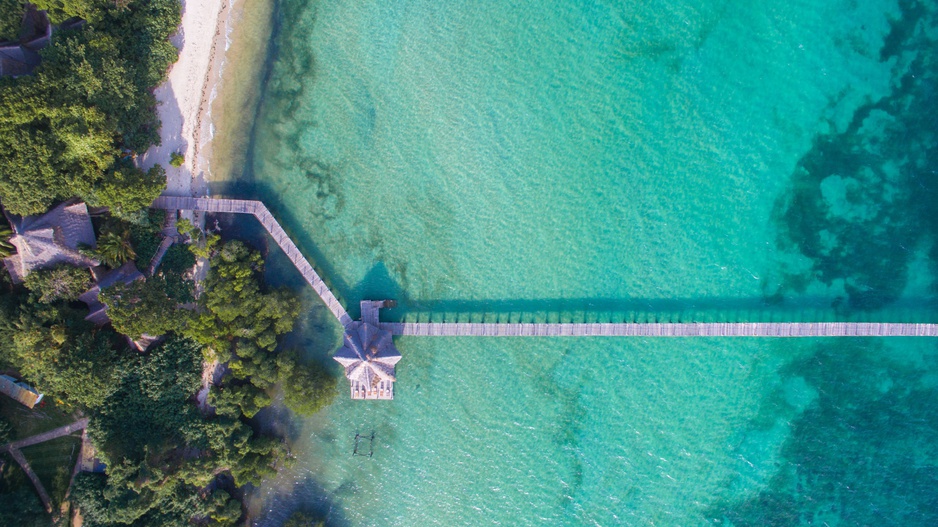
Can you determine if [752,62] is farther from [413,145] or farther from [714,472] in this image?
[714,472]

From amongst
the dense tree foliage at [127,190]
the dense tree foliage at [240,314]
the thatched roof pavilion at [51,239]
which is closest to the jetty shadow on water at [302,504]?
the dense tree foliage at [240,314]

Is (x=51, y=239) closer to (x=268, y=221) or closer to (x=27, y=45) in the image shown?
(x=268, y=221)

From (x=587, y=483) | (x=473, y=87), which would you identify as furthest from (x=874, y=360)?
(x=473, y=87)

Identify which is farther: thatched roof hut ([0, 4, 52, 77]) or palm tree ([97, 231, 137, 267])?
palm tree ([97, 231, 137, 267])

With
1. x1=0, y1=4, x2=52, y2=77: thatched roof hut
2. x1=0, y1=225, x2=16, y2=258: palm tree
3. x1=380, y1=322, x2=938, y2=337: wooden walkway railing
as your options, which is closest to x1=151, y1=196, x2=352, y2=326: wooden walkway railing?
x1=380, y1=322, x2=938, y2=337: wooden walkway railing

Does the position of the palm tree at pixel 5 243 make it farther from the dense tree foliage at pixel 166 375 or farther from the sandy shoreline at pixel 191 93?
the sandy shoreline at pixel 191 93

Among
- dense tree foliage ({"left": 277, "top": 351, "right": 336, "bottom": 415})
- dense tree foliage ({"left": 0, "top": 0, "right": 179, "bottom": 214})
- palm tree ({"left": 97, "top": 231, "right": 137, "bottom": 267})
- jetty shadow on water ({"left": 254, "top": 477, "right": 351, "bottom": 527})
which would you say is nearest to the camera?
dense tree foliage ({"left": 0, "top": 0, "right": 179, "bottom": 214})

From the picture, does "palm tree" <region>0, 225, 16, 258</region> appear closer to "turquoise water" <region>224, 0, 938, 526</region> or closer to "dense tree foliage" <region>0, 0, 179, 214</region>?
"dense tree foliage" <region>0, 0, 179, 214</region>

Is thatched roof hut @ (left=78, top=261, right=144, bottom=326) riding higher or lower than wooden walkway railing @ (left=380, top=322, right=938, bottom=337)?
lower

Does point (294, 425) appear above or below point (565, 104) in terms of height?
below
